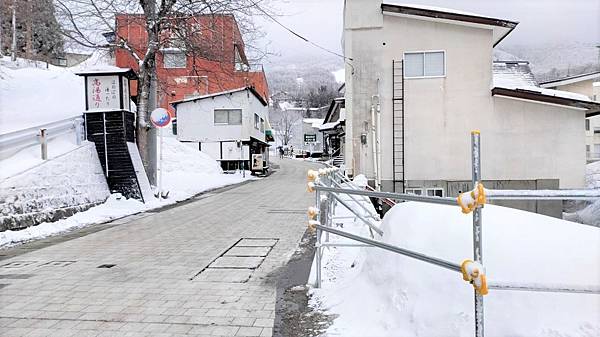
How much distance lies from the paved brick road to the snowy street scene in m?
0.03

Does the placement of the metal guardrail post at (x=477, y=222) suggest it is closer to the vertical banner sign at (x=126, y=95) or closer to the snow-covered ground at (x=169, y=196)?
the snow-covered ground at (x=169, y=196)

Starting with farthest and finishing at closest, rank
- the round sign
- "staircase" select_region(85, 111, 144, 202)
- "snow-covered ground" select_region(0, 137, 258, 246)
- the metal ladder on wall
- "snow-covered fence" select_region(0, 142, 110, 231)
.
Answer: the metal ladder on wall, the round sign, "staircase" select_region(85, 111, 144, 202), "snow-covered ground" select_region(0, 137, 258, 246), "snow-covered fence" select_region(0, 142, 110, 231)

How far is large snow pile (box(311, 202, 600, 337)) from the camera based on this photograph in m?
2.66

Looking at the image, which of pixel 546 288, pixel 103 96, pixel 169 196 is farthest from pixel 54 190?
pixel 546 288

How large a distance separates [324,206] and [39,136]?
6776 mm

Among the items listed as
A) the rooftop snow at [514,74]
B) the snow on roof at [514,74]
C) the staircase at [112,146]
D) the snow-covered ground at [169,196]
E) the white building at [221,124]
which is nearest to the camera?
the snow-covered ground at [169,196]

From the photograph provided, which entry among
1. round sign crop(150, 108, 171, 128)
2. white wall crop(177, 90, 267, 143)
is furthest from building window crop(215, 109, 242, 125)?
round sign crop(150, 108, 171, 128)

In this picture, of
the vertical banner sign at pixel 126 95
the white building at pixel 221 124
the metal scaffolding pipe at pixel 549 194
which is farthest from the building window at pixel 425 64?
the white building at pixel 221 124

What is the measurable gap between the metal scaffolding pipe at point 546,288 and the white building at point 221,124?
27.5 metres

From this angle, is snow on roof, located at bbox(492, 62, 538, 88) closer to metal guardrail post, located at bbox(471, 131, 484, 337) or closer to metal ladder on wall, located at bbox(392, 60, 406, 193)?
metal ladder on wall, located at bbox(392, 60, 406, 193)

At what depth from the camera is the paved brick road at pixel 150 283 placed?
3.75 meters

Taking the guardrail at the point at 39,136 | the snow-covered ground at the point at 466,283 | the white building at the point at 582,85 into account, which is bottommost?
the snow-covered ground at the point at 466,283

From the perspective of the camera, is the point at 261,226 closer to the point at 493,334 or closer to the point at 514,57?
the point at 493,334

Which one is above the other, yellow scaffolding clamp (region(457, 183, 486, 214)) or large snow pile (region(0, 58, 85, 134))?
large snow pile (region(0, 58, 85, 134))
